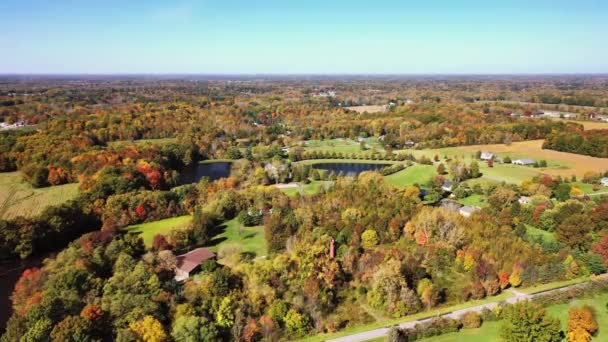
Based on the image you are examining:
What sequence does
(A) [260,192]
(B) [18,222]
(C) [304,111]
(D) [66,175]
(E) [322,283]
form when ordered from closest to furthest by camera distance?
1. (E) [322,283]
2. (B) [18,222]
3. (A) [260,192]
4. (D) [66,175]
5. (C) [304,111]

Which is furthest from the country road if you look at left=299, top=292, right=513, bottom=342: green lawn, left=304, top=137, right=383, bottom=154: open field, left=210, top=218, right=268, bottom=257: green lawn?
left=304, top=137, right=383, bottom=154: open field

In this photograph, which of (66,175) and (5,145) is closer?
(66,175)

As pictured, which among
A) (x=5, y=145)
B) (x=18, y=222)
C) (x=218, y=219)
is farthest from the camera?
(x=5, y=145)

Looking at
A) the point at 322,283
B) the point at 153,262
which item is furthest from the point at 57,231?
the point at 322,283

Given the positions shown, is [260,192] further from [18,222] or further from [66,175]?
[66,175]

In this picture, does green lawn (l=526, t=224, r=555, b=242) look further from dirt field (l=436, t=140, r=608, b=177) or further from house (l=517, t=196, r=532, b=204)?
dirt field (l=436, t=140, r=608, b=177)

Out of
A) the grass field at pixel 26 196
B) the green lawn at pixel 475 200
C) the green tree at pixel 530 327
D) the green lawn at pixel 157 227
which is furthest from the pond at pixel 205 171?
the green tree at pixel 530 327
